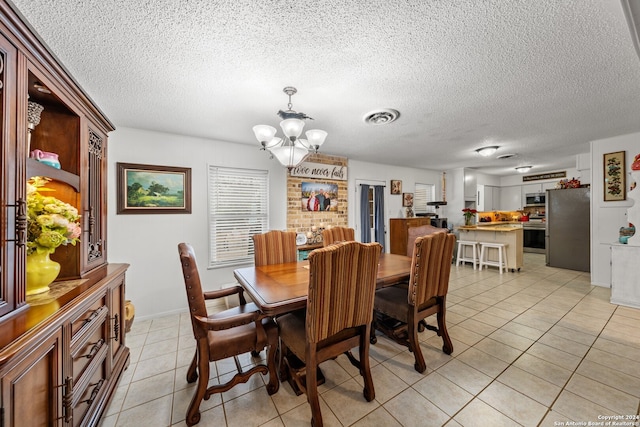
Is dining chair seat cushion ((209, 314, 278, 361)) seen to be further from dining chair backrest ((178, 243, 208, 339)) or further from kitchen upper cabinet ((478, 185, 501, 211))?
kitchen upper cabinet ((478, 185, 501, 211))

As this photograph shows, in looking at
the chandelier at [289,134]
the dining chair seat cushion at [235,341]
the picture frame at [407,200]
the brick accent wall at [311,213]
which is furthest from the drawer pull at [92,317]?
the picture frame at [407,200]

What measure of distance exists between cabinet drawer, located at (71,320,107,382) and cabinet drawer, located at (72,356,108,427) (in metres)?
0.06

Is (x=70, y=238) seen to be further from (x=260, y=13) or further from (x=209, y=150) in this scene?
(x=209, y=150)

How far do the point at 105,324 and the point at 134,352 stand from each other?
92 centimetres

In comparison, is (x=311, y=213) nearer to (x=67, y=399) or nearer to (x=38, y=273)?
(x=38, y=273)

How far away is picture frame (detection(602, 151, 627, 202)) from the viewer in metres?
3.66

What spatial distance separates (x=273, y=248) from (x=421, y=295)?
63.6 inches

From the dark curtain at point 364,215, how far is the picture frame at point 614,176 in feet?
12.4

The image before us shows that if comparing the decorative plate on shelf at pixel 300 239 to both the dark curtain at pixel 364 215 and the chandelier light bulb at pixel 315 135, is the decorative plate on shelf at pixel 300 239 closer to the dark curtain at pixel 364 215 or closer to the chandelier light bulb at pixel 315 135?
the dark curtain at pixel 364 215

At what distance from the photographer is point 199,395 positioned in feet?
4.99

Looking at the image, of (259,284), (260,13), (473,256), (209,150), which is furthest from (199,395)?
(473,256)

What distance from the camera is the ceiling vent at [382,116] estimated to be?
2656 mm

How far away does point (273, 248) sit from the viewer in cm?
279

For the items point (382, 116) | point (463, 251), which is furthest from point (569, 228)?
point (382, 116)
